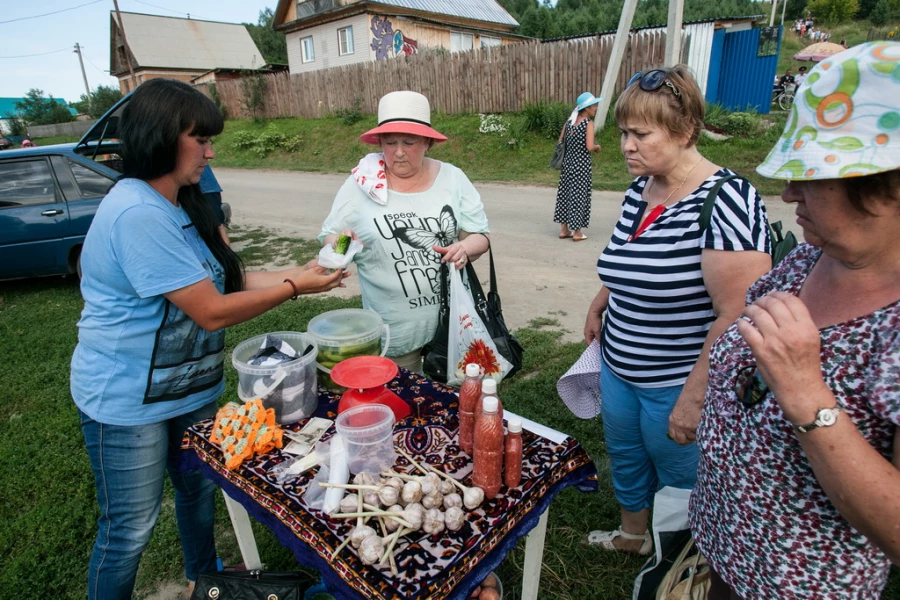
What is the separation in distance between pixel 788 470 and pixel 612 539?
1.60 meters

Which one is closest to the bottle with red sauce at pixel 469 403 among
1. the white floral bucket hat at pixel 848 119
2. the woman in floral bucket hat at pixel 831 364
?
the woman in floral bucket hat at pixel 831 364

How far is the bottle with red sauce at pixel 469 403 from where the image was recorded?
68.6 inches

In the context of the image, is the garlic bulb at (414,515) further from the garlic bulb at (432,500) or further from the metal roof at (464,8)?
the metal roof at (464,8)

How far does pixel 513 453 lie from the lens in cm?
158

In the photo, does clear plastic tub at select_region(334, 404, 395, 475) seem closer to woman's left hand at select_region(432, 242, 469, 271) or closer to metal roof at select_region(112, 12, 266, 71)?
woman's left hand at select_region(432, 242, 469, 271)

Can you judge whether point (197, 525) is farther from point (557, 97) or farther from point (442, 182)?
point (557, 97)

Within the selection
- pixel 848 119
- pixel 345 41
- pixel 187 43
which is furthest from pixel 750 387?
pixel 187 43

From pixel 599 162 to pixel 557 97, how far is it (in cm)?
435

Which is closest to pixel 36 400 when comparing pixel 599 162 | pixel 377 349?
pixel 377 349

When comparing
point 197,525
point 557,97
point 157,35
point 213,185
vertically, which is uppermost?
point 157,35

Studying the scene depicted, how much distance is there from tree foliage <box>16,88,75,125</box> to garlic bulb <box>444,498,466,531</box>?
159 ft

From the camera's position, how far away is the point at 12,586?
2.60 m

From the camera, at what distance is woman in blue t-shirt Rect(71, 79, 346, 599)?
1725 millimetres

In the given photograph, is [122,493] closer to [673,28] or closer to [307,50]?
[673,28]
